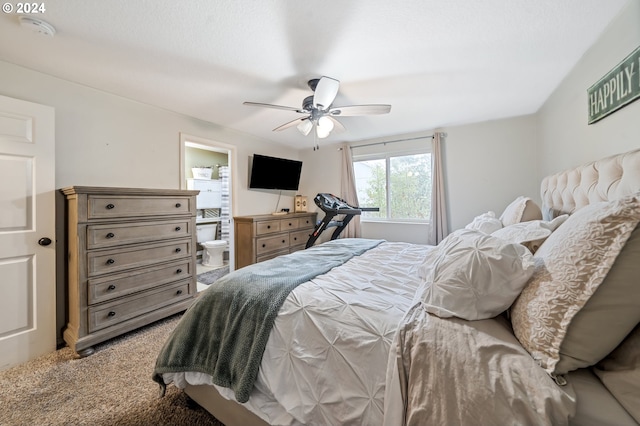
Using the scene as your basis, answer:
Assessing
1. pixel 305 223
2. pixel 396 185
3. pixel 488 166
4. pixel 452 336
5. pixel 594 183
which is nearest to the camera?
pixel 452 336

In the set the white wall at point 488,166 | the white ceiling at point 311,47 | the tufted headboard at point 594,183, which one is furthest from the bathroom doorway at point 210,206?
the tufted headboard at point 594,183

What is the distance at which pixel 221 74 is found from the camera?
1.98 meters

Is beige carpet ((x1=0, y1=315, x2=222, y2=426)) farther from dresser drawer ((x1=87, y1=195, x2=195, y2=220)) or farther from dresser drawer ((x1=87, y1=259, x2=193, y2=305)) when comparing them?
dresser drawer ((x1=87, y1=195, x2=195, y2=220))

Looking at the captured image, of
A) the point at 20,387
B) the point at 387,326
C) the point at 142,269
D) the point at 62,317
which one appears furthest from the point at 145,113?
Result: the point at 387,326

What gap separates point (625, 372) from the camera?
61 centimetres

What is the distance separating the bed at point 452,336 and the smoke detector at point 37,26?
73.5 inches

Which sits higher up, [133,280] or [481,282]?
[481,282]

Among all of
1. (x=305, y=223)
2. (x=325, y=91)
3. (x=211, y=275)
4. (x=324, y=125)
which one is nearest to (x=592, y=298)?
(x=325, y=91)

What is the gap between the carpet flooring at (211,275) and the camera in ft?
12.2

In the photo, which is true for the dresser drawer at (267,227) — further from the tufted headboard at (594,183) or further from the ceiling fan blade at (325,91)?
the tufted headboard at (594,183)

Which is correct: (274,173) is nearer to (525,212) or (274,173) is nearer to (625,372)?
(525,212)

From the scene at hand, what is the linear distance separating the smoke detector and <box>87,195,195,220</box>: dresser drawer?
1.08 m

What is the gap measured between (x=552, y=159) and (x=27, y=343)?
4.97m

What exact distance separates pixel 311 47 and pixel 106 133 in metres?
2.16
